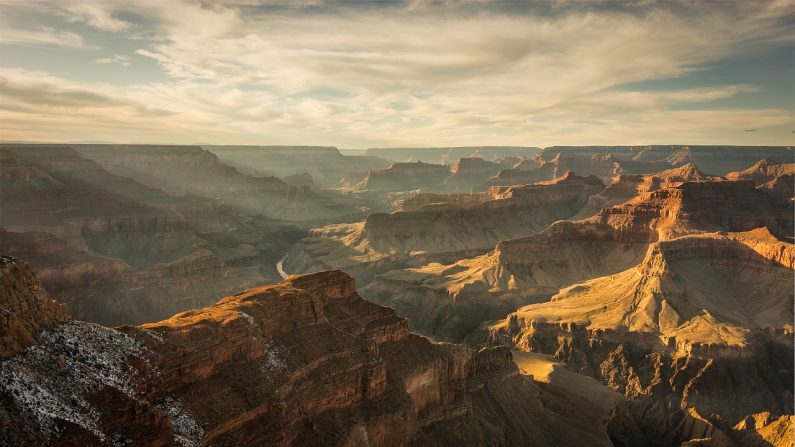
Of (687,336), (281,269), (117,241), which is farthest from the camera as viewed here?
(281,269)

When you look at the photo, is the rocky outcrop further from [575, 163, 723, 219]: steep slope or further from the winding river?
[575, 163, 723, 219]: steep slope

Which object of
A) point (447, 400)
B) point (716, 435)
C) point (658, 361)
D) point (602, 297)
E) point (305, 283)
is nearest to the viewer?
point (305, 283)

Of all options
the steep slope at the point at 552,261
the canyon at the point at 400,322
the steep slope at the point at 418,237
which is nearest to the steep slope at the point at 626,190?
the canyon at the point at 400,322

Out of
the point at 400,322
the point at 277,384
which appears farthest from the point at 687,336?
the point at 277,384

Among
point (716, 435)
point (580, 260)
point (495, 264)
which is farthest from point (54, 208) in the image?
point (716, 435)

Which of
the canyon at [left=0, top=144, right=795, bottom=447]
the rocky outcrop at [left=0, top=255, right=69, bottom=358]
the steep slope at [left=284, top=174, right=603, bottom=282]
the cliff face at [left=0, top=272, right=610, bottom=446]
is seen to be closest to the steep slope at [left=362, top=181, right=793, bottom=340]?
the canyon at [left=0, top=144, right=795, bottom=447]

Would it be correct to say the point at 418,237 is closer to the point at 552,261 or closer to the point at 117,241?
the point at 552,261

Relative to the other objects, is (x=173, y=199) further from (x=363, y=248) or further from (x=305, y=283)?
(x=305, y=283)
